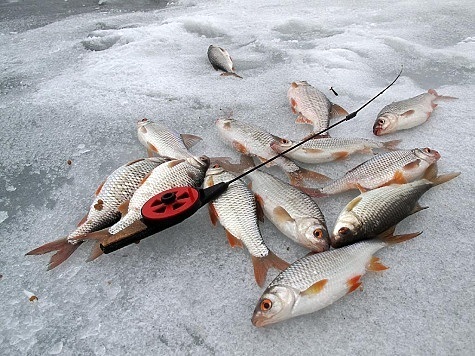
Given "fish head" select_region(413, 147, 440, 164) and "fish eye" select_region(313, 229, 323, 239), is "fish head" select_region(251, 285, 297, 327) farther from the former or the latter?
"fish head" select_region(413, 147, 440, 164)

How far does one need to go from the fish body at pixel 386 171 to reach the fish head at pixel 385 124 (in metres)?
0.35

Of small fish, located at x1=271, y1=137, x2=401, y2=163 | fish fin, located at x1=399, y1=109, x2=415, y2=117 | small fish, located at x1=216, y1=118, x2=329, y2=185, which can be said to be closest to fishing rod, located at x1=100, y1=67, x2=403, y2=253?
small fish, located at x1=216, y1=118, x2=329, y2=185

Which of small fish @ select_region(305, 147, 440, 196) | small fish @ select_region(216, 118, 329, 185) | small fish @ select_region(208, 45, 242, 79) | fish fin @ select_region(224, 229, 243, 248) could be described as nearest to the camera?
fish fin @ select_region(224, 229, 243, 248)

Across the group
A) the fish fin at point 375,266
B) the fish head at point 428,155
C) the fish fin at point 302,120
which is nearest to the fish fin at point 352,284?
the fish fin at point 375,266

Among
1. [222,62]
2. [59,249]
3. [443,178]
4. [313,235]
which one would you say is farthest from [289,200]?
[222,62]

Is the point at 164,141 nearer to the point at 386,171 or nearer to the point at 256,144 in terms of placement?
the point at 256,144

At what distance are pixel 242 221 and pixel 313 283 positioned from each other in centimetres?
47

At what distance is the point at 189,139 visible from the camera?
2.69 m

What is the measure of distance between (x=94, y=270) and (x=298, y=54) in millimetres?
2874

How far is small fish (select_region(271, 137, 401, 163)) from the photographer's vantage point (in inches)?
93.4

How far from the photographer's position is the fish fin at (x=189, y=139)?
8.75 ft

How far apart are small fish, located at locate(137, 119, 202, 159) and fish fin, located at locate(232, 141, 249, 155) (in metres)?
0.29

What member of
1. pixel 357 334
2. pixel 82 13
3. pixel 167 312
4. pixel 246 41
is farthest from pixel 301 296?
pixel 82 13

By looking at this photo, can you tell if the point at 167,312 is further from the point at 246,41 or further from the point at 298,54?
the point at 246,41
